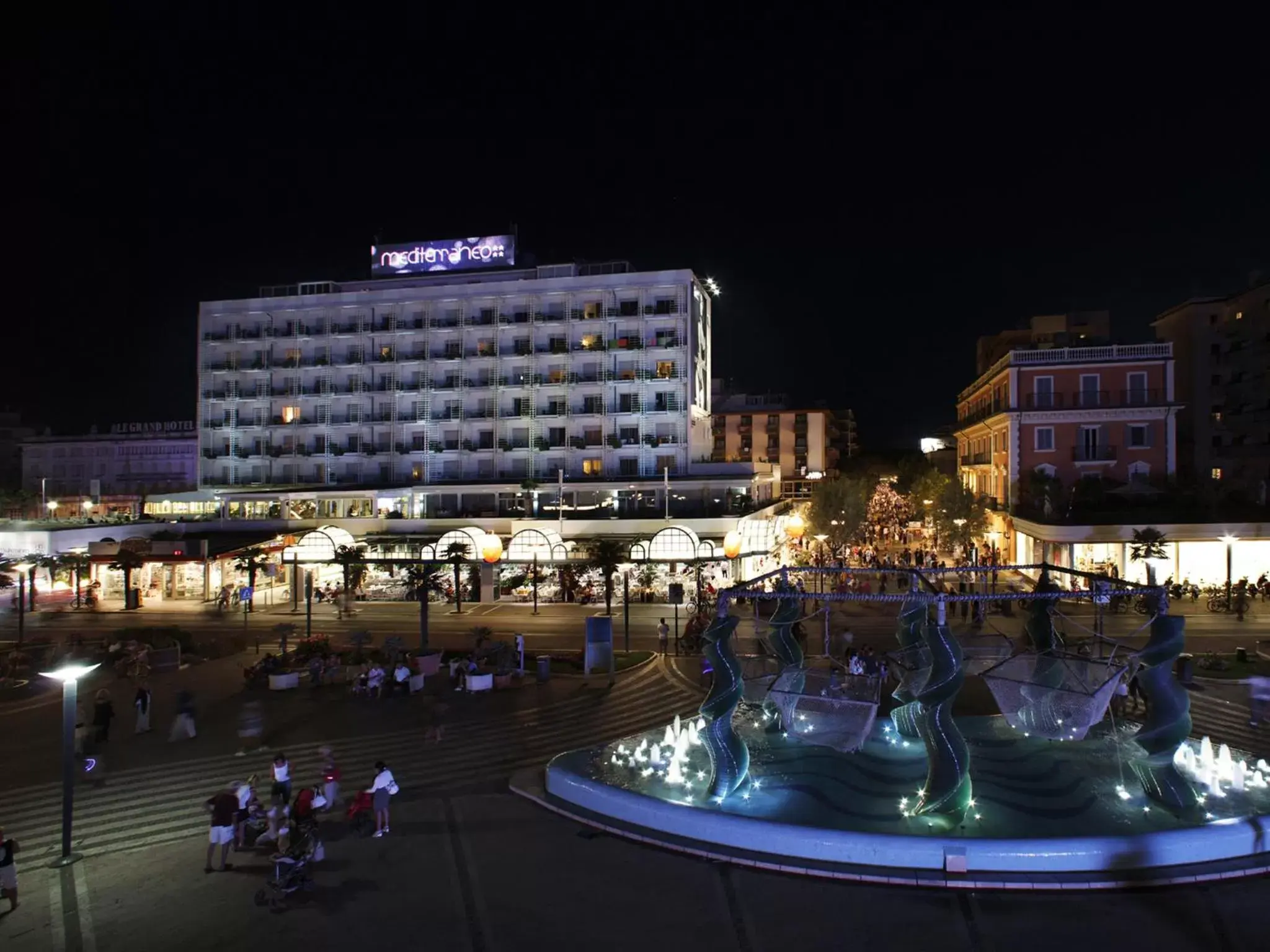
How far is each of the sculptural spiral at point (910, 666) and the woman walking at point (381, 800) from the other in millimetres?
9320

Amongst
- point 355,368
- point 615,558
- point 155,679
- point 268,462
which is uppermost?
point 355,368

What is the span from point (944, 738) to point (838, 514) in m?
32.8

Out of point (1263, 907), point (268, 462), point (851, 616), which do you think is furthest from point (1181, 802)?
point (268, 462)

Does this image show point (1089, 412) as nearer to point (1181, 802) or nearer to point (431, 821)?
point (1181, 802)

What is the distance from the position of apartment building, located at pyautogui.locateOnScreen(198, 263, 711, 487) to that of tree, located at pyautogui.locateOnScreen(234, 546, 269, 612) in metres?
16.0

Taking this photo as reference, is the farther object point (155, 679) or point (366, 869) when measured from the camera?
point (155, 679)

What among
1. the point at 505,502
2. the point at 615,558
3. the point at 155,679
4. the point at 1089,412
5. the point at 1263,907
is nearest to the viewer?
the point at 1263,907

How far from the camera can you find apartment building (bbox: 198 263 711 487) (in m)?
55.4

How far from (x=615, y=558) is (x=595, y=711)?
12.1 meters

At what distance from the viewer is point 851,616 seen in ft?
112

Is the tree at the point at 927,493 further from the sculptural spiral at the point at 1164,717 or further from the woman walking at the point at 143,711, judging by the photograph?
the woman walking at the point at 143,711

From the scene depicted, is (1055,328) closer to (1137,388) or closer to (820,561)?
(1137,388)

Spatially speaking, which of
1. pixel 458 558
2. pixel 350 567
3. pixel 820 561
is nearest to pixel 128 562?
pixel 350 567

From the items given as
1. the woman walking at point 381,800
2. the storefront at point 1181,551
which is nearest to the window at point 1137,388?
the storefront at point 1181,551
